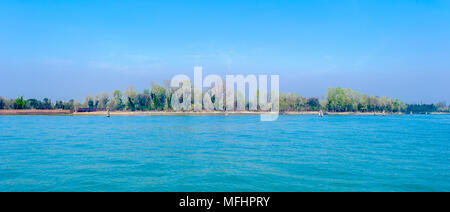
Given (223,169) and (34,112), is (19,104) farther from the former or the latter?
(223,169)

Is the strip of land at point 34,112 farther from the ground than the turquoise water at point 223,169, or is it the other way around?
the strip of land at point 34,112

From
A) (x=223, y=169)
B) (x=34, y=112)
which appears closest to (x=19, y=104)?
(x=34, y=112)

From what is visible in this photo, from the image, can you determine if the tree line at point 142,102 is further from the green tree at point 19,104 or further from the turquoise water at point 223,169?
the turquoise water at point 223,169

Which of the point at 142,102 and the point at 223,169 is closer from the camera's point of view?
the point at 223,169

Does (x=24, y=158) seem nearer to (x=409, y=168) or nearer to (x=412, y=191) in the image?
(x=412, y=191)

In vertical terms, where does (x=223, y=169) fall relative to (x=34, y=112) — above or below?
below

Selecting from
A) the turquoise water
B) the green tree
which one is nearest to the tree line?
the green tree

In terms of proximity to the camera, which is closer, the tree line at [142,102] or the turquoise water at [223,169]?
the turquoise water at [223,169]

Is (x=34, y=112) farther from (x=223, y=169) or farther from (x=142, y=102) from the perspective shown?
(x=223, y=169)

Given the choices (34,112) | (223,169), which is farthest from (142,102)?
(223,169)

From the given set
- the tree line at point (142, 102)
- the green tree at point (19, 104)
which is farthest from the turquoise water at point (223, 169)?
the green tree at point (19, 104)

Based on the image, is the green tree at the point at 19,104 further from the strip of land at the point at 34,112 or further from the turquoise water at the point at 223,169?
the turquoise water at the point at 223,169

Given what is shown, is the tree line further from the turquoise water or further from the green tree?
the turquoise water
